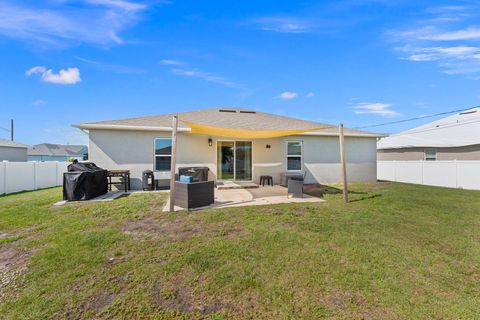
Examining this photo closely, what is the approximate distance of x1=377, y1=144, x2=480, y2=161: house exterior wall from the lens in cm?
1507

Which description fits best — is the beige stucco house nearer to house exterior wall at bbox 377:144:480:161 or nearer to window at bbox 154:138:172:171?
window at bbox 154:138:172:171

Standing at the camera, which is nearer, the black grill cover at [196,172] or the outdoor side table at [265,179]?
the black grill cover at [196,172]

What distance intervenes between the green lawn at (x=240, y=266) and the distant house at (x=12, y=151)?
21.9m

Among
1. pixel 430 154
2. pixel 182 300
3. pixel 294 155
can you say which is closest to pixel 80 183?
pixel 182 300

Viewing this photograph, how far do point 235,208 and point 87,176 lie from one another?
18.7 ft

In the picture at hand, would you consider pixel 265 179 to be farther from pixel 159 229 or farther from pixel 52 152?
pixel 52 152

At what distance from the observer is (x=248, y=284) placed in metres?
2.94

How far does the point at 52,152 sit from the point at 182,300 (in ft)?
158

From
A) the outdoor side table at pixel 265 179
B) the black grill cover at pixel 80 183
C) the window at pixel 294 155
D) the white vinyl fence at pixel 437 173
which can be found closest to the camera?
the black grill cover at pixel 80 183

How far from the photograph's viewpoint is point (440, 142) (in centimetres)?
1686

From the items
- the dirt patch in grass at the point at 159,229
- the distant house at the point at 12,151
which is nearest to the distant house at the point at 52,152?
the distant house at the point at 12,151

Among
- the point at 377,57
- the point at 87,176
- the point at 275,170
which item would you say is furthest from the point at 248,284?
the point at 377,57

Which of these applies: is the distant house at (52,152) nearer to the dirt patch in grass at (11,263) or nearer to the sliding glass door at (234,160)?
the sliding glass door at (234,160)

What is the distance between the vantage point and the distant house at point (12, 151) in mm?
20656
